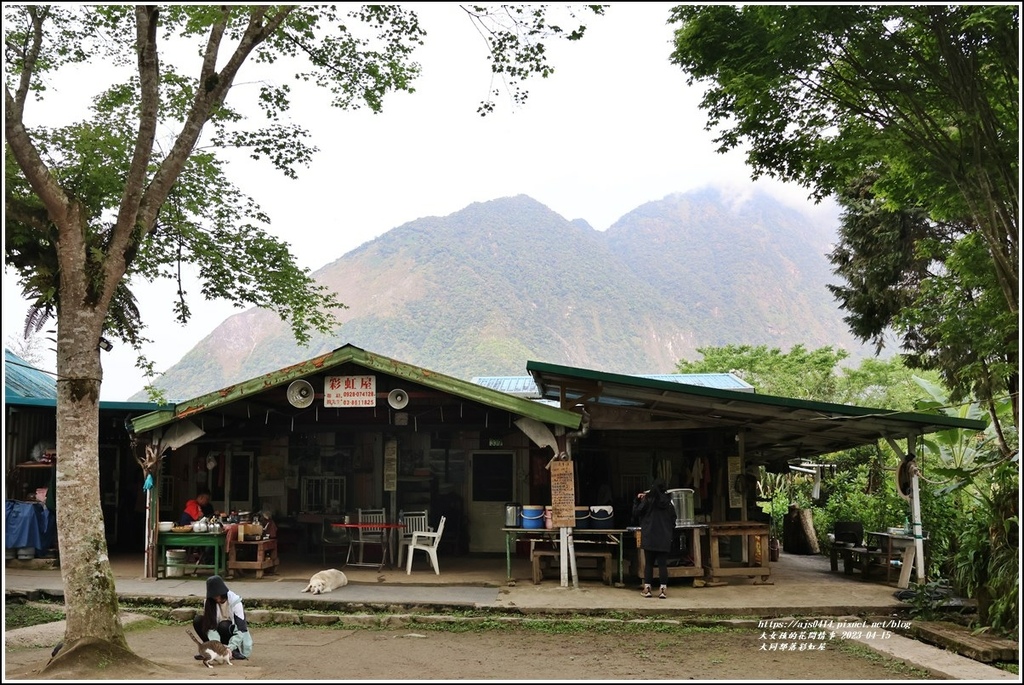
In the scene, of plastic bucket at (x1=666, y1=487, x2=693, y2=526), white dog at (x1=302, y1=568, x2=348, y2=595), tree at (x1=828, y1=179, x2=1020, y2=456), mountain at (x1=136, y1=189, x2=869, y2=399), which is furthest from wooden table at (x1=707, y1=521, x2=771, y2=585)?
mountain at (x1=136, y1=189, x2=869, y2=399)

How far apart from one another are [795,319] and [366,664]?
12423 cm

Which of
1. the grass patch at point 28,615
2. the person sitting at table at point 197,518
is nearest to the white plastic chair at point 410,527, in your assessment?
the person sitting at table at point 197,518

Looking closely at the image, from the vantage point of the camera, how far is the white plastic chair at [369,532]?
1349 centimetres

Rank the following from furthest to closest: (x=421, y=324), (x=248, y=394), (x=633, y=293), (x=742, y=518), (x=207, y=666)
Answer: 1. (x=633, y=293)
2. (x=421, y=324)
3. (x=742, y=518)
4. (x=248, y=394)
5. (x=207, y=666)

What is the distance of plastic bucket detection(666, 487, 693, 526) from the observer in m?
12.5

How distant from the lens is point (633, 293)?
12269 cm

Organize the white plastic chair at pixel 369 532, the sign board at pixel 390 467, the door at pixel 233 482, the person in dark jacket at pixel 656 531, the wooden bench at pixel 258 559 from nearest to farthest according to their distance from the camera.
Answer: the person in dark jacket at pixel 656 531
the wooden bench at pixel 258 559
the white plastic chair at pixel 369 532
the sign board at pixel 390 467
the door at pixel 233 482

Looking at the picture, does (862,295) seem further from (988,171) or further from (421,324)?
(421,324)

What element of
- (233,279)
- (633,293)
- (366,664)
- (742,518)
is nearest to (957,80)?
(742,518)

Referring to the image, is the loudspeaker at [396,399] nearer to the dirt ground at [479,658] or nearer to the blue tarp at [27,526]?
the dirt ground at [479,658]

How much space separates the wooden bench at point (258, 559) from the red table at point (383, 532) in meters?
1.00

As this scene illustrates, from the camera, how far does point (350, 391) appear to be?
12211 millimetres

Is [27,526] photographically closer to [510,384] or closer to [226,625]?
[226,625]

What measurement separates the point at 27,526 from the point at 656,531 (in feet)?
33.7
